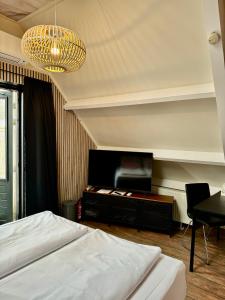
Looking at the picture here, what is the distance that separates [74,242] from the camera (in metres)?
1.80

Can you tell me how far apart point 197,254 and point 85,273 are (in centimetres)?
195

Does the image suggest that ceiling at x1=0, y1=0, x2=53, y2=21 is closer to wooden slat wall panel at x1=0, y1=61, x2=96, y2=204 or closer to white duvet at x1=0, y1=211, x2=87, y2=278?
wooden slat wall panel at x1=0, y1=61, x2=96, y2=204

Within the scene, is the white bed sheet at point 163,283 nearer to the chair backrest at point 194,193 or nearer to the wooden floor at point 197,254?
the wooden floor at point 197,254

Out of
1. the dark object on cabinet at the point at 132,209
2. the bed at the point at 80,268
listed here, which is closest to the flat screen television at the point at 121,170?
the dark object on cabinet at the point at 132,209

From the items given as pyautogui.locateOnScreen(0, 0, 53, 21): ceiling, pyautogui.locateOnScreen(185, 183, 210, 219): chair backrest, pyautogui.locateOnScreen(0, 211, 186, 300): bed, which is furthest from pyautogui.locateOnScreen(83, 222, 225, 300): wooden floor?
pyautogui.locateOnScreen(0, 0, 53, 21): ceiling

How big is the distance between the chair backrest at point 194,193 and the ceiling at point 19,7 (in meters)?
2.77

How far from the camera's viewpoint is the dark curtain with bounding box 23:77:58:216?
3035mm

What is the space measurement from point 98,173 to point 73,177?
0.46m

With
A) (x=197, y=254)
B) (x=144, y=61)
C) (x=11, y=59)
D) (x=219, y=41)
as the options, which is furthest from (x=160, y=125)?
(x=11, y=59)

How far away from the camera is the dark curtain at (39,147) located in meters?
3.04

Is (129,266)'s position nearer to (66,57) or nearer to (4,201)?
(66,57)

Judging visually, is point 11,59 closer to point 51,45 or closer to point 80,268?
point 51,45

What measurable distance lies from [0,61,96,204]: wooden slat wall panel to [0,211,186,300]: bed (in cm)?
177

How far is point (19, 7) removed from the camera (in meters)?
2.41
